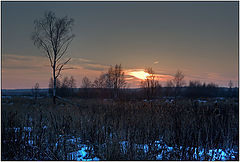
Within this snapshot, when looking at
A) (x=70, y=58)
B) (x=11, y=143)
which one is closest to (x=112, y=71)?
(x=70, y=58)

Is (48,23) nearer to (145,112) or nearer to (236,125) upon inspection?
(145,112)

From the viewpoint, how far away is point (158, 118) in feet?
16.9

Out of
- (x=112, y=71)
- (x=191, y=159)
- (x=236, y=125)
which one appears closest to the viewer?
(x=191, y=159)

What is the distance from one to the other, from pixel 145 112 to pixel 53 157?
3.20m

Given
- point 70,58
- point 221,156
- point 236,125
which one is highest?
point 70,58

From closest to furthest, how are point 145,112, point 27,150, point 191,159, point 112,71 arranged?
point 191,159
point 27,150
point 145,112
point 112,71

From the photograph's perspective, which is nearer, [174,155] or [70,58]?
[174,155]

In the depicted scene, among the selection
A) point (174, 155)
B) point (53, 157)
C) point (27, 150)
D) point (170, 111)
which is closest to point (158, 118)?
point (170, 111)

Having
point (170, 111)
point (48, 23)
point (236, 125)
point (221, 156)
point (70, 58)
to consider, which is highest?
point (48, 23)

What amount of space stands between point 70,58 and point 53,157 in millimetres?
12060

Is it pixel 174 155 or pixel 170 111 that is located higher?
pixel 170 111

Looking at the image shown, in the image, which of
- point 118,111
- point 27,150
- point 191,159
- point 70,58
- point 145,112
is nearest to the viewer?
point 191,159

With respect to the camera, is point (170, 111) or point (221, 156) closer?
point (221, 156)

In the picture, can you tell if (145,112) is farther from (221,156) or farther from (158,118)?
(221,156)
